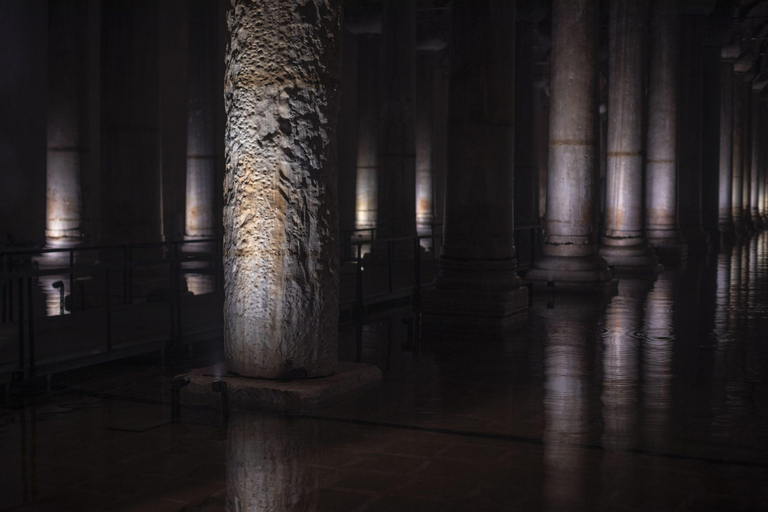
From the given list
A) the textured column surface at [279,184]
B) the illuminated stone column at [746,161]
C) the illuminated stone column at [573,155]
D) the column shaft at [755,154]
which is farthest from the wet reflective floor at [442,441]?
the column shaft at [755,154]

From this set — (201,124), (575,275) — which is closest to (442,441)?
(575,275)

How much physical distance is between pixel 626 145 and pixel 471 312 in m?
8.24

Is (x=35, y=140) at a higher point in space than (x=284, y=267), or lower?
higher

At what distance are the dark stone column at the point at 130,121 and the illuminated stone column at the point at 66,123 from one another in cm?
451

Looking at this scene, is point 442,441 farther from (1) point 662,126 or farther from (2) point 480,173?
(1) point 662,126

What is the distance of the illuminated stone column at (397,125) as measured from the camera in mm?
18531

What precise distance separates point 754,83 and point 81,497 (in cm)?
4636

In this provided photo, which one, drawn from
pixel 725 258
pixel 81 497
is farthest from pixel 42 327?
pixel 725 258

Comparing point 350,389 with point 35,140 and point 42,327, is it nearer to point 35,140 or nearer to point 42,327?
point 42,327

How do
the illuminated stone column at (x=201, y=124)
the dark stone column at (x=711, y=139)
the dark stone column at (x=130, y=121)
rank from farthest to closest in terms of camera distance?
the dark stone column at (x=711, y=139) → the illuminated stone column at (x=201, y=124) → the dark stone column at (x=130, y=121)

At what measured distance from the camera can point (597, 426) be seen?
6090mm

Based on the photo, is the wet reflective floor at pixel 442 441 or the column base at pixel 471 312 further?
the column base at pixel 471 312

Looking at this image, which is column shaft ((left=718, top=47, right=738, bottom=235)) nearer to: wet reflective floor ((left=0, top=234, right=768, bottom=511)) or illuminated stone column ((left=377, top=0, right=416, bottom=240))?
illuminated stone column ((left=377, top=0, right=416, bottom=240))

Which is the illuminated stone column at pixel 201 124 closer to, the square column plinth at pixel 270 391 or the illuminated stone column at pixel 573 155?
the illuminated stone column at pixel 573 155
